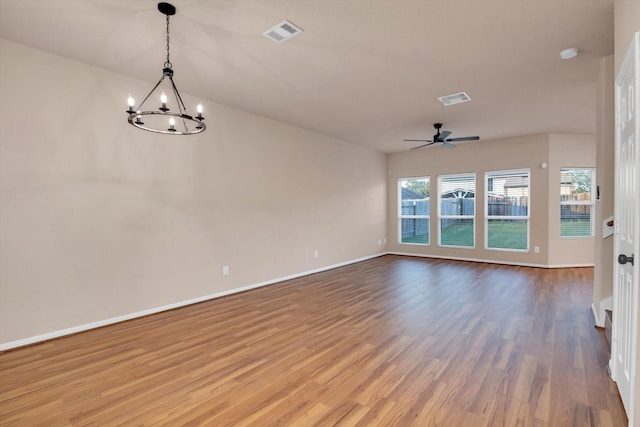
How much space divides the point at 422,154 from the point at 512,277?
3791 mm

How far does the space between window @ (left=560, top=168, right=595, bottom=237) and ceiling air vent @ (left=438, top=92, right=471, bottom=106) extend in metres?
3.85

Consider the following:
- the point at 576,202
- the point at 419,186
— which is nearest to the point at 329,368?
the point at 419,186

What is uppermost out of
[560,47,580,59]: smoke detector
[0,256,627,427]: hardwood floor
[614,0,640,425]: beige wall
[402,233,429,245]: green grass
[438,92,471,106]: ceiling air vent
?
[438,92,471,106]: ceiling air vent

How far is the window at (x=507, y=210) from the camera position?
22.8ft

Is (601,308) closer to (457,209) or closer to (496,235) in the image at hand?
(496,235)

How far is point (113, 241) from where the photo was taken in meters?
3.58

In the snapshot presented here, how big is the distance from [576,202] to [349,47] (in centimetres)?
652

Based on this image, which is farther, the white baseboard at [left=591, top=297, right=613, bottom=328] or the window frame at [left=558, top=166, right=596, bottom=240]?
the window frame at [left=558, top=166, right=596, bottom=240]

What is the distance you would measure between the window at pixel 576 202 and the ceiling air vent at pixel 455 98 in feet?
12.6

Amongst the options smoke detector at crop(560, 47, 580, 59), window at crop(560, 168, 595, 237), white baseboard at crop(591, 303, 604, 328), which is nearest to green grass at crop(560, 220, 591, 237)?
window at crop(560, 168, 595, 237)

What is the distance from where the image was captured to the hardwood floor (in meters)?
1.94

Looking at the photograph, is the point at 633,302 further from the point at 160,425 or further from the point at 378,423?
the point at 160,425

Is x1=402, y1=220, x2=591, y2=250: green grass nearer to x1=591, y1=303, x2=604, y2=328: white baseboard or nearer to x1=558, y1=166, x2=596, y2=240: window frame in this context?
x1=558, y1=166, x2=596, y2=240: window frame

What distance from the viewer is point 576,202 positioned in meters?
6.64
